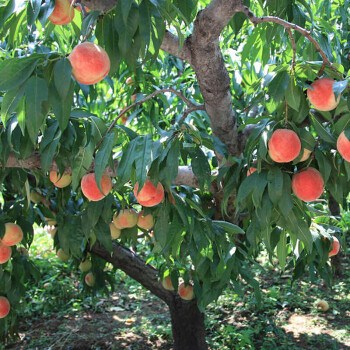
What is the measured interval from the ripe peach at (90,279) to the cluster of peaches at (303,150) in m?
2.11

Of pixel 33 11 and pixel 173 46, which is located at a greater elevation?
pixel 173 46

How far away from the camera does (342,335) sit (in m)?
3.64

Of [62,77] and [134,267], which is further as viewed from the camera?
[134,267]

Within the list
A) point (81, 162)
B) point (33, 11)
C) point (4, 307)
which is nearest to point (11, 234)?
point (4, 307)

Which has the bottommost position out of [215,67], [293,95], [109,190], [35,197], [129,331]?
[129,331]

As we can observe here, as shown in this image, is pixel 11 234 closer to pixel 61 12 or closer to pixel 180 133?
pixel 180 133

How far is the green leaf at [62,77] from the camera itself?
3.11ft

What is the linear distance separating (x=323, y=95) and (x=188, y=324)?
7.02ft

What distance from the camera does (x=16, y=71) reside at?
962 mm

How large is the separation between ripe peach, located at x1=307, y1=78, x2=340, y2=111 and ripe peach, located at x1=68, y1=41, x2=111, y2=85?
613mm

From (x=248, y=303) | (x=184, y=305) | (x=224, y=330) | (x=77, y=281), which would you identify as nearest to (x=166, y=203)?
(x=184, y=305)

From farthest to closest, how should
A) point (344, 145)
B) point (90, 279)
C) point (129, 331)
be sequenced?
point (129, 331) < point (90, 279) < point (344, 145)

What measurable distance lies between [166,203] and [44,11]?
0.75 metres

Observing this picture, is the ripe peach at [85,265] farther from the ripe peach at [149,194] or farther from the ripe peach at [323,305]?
the ripe peach at [323,305]
